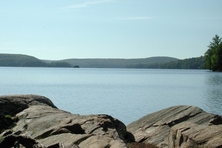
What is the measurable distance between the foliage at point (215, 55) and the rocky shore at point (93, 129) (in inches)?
4271

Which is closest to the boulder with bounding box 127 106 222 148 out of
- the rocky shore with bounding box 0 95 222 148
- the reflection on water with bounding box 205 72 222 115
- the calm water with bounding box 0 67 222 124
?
the rocky shore with bounding box 0 95 222 148

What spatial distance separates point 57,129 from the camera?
12.9 m

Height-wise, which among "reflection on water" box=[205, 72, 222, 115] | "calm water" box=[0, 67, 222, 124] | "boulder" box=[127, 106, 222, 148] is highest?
"boulder" box=[127, 106, 222, 148]

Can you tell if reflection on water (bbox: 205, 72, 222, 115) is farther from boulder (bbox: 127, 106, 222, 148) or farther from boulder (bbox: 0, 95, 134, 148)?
boulder (bbox: 0, 95, 134, 148)

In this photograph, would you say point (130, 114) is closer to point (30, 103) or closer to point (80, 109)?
point (80, 109)

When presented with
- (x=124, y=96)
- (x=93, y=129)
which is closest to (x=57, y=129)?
(x=93, y=129)

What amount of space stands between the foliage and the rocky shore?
108 metres

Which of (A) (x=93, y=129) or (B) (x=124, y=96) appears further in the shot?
(B) (x=124, y=96)

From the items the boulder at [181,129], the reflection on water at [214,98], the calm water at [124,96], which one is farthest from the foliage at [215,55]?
the boulder at [181,129]

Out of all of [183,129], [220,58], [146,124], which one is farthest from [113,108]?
[220,58]

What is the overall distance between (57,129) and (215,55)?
379ft

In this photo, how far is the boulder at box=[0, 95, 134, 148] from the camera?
10.4 m

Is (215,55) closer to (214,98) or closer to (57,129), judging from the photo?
(214,98)

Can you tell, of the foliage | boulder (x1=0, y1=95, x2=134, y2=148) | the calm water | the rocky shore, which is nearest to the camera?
boulder (x1=0, y1=95, x2=134, y2=148)
